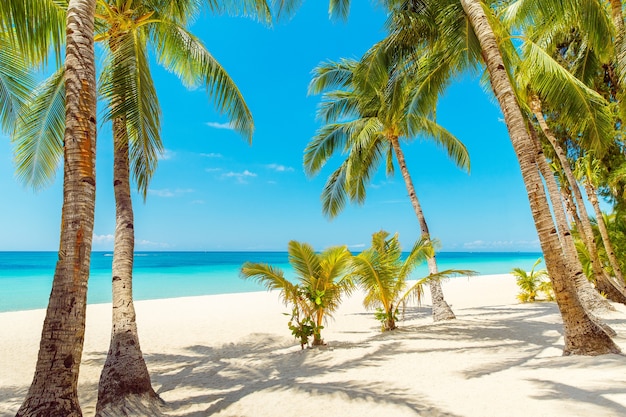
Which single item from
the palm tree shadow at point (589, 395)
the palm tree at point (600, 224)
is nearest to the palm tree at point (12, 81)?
the palm tree shadow at point (589, 395)

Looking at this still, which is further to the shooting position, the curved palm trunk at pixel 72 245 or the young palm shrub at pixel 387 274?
the young palm shrub at pixel 387 274

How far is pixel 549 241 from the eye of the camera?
4918mm

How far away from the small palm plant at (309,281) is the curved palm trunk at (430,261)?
8.33ft

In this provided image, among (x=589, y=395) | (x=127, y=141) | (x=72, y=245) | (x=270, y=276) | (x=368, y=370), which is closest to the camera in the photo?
(x=72, y=245)

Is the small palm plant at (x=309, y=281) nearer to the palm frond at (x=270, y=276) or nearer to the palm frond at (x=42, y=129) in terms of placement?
the palm frond at (x=270, y=276)

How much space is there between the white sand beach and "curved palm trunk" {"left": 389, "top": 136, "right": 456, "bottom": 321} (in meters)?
0.52

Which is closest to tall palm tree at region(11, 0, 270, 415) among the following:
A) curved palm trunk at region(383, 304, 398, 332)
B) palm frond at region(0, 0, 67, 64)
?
palm frond at region(0, 0, 67, 64)

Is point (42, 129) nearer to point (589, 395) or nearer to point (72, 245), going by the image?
point (72, 245)

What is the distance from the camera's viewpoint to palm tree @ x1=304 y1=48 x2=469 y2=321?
376 inches

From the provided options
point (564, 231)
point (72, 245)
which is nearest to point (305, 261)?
point (72, 245)

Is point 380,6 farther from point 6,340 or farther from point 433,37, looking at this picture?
point 6,340

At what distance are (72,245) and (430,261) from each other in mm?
8649

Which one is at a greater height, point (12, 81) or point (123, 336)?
point (12, 81)

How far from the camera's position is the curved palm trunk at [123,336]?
13.1ft
